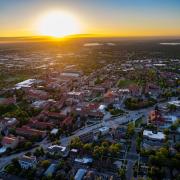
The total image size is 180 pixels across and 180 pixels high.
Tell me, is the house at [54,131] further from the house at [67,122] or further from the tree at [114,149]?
the tree at [114,149]

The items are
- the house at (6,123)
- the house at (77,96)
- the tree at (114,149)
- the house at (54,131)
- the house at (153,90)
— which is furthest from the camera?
the house at (153,90)

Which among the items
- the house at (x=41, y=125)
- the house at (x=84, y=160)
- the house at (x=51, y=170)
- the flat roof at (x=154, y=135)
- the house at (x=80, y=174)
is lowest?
the house at (x=80, y=174)

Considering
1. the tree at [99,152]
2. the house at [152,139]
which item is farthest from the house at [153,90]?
the tree at [99,152]

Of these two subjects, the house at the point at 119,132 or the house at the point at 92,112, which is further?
the house at the point at 92,112

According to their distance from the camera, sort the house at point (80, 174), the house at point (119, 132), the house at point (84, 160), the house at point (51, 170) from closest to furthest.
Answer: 1. the house at point (80, 174)
2. the house at point (51, 170)
3. the house at point (84, 160)
4. the house at point (119, 132)

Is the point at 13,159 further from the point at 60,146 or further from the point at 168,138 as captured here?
the point at 168,138

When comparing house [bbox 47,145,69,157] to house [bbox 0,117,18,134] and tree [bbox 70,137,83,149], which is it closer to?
tree [bbox 70,137,83,149]

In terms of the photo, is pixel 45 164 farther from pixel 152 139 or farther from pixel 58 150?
pixel 152 139

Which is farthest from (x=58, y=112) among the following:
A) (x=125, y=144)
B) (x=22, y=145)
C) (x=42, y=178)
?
(x=42, y=178)
